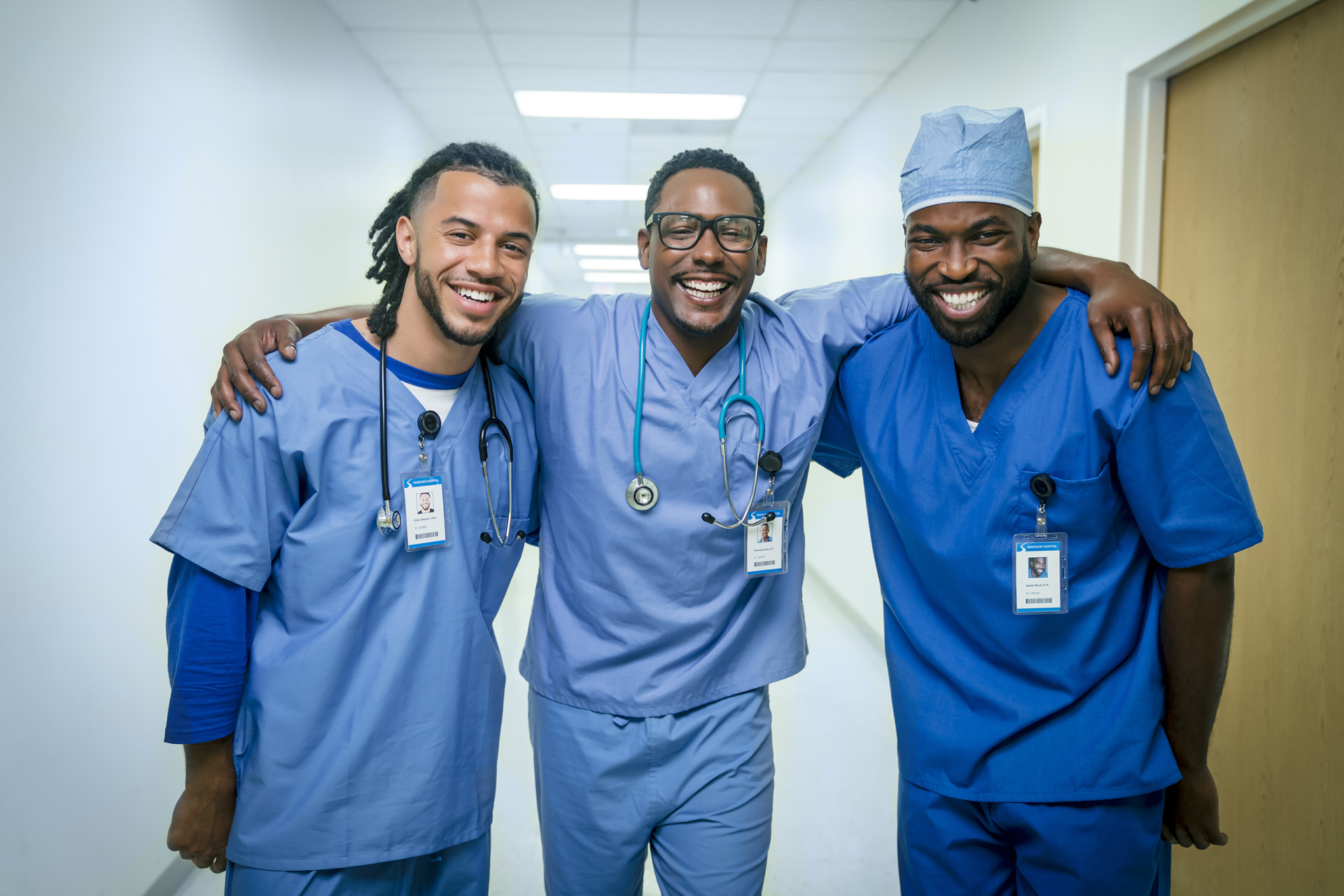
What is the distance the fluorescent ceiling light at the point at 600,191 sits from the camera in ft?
18.7

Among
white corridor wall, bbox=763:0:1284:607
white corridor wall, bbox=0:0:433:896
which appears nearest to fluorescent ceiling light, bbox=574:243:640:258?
white corridor wall, bbox=763:0:1284:607

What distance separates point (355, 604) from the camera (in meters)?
1.05

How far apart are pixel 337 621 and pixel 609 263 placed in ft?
27.9

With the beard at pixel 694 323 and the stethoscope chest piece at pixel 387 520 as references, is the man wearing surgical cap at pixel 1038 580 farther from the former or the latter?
the stethoscope chest piece at pixel 387 520

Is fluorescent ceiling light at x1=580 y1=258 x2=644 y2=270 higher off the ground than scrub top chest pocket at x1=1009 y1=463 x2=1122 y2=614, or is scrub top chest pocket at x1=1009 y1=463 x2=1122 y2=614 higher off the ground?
fluorescent ceiling light at x1=580 y1=258 x2=644 y2=270

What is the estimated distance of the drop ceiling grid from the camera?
9.66ft

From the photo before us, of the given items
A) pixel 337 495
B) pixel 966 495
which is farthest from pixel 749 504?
pixel 337 495

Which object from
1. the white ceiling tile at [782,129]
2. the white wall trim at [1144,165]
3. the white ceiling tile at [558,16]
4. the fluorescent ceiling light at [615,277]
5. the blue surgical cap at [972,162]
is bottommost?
the blue surgical cap at [972,162]

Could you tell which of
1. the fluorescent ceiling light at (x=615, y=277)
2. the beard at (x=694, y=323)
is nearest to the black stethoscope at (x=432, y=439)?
the beard at (x=694, y=323)

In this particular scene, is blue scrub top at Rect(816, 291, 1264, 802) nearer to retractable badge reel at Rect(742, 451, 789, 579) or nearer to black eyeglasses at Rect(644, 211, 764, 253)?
retractable badge reel at Rect(742, 451, 789, 579)

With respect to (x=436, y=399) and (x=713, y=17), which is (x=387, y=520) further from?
(x=713, y=17)

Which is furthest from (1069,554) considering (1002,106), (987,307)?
(1002,106)

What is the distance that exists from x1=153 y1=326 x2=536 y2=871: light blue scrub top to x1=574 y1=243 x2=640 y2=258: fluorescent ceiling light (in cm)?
692

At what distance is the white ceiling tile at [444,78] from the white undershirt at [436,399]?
9.45ft
